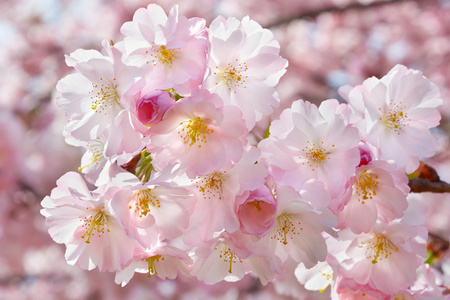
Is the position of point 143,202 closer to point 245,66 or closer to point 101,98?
point 101,98

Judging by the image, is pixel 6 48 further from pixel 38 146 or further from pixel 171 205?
pixel 171 205

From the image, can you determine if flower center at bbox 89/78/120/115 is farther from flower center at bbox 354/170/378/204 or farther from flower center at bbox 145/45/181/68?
flower center at bbox 354/170/378/204

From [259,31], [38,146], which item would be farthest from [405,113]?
[38,146]

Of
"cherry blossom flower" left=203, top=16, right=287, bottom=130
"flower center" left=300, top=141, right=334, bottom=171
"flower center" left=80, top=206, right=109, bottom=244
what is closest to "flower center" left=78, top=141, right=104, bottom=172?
"flower center" left=80, top=206, right=109, bottom=244

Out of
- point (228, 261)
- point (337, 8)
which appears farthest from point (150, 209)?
point (337, 8)

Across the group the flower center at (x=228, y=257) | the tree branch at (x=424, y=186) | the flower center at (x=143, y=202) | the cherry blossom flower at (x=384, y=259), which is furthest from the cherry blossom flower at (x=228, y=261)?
the tree branch at (x=424, y=186)

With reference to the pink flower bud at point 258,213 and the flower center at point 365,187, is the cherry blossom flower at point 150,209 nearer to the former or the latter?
the pink flower bud at point 258,213
